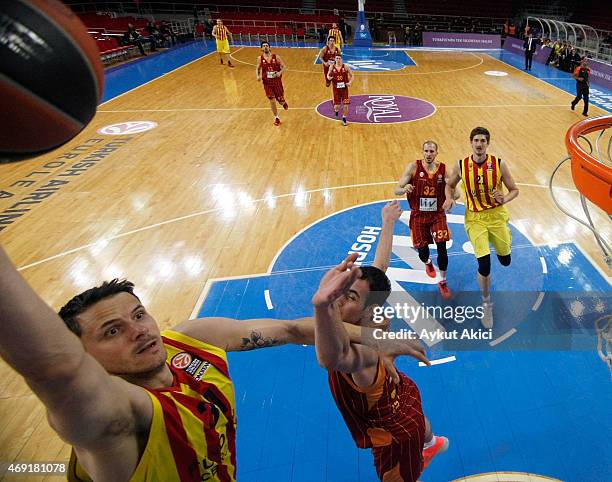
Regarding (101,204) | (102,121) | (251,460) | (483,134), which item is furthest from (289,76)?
(251,460)

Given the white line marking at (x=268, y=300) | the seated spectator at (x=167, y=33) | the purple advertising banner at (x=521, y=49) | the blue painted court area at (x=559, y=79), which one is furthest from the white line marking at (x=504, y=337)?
the seated spectator at (x=167, y=33)

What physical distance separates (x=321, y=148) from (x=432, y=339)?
6.46 metres

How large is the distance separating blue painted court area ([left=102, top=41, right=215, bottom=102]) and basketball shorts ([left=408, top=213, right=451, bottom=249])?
43.3ft

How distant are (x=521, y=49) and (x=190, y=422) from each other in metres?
26.7

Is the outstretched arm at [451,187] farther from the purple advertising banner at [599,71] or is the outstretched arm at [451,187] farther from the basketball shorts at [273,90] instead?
the purple advertising banner at [599,71]

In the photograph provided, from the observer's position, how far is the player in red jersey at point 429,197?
4797mm

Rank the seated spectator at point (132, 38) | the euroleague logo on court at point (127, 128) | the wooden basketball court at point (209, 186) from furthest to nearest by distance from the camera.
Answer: the seated spectator at point (132, 38)
the euroleague logo on court at point (127, 128)
the wooden basketball court at point (209, 186)

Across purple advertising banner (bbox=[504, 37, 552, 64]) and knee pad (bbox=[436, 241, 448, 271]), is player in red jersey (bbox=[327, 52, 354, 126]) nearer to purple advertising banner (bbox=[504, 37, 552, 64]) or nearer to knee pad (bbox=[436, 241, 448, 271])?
knee pad (bbox=[436, 241, 448, 271])

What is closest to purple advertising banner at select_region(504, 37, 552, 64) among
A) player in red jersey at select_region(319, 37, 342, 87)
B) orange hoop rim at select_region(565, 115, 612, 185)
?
player in red jersey at select_region(319, 37, 342, 87)

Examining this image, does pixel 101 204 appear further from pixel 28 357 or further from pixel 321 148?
pixel 28 357

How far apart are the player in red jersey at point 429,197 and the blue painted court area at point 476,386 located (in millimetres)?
575

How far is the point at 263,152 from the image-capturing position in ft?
32.1

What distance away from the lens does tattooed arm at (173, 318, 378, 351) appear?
2100 millimetres

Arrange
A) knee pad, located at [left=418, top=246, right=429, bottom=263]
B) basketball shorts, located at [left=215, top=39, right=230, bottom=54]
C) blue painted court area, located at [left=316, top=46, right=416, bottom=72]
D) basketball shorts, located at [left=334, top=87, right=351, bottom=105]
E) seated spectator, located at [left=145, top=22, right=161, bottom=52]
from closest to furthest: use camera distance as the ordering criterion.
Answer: knee pad, located at [left=418, top=246, right=429, bottom=263]
basketball shorts, located at [left=334, top=87, right=351, bottom=105]
blue painted court area, located at [left=316, top=46, right=416, bottom=72]
basketball shorts, located at [left=215, top=39, right=230, bottom=54]
seated spectator, located at [left=145, top=22, right=161, bottom=52]
